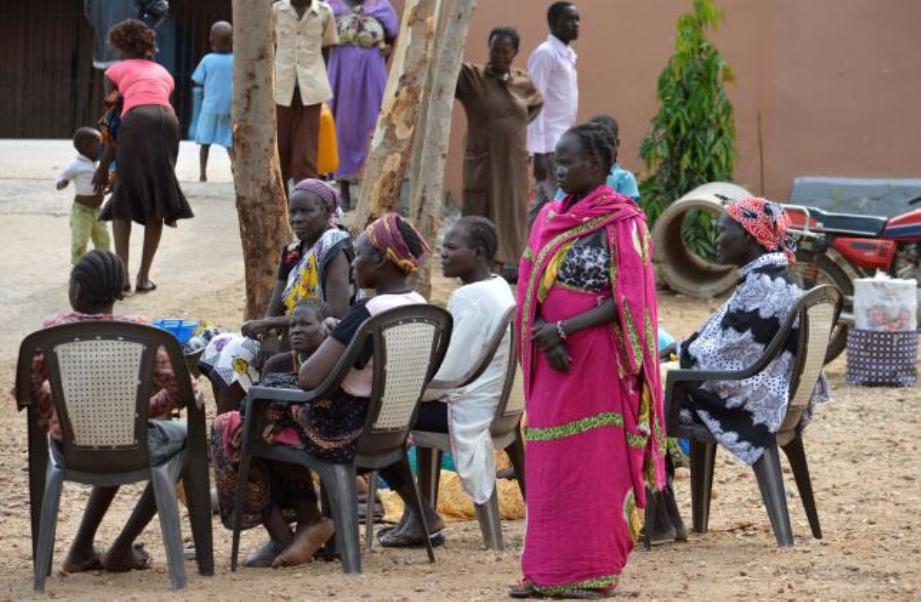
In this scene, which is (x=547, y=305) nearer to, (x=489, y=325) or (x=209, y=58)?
(x=489, y=325)

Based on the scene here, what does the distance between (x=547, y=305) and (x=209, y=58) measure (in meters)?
9.54

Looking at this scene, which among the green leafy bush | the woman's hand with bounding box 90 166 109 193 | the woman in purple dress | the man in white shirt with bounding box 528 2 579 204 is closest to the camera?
the woman's hand with bounding box 90 166 109 193

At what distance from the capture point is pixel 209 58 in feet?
48.6

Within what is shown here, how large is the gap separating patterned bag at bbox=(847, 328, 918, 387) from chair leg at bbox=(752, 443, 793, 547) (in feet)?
13.1

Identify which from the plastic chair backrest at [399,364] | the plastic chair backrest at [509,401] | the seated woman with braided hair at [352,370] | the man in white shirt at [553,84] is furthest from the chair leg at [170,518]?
the man in white shirt at [553,84]

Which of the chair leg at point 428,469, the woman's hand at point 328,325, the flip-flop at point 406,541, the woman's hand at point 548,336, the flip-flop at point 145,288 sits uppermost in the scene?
the woman's hand at point 548,336

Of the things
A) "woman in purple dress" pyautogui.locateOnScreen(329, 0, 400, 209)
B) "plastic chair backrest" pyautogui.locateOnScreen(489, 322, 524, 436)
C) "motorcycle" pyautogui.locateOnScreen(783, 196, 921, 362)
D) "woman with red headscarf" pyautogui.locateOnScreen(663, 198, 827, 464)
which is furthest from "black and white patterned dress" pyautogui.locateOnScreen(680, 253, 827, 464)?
"woman in purple dress" pyautogui.locateOnScreen(329, 0, 400, 209)

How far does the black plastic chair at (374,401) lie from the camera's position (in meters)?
6.04

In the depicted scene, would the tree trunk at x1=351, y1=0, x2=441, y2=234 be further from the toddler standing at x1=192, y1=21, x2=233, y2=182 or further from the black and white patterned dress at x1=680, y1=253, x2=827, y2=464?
the toddler standing at x1=192, y1=21, x2=233, y2=182

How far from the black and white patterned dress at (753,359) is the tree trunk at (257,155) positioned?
278cm

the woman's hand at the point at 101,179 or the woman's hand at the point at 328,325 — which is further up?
the woman's hand at the point at 101,179

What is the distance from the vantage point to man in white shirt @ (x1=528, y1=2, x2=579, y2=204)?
1292 cm

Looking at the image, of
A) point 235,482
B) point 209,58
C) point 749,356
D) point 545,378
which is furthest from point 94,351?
point 209,58

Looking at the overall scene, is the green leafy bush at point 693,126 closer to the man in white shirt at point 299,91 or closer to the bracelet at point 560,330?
the man in white shirt at point 299,91
